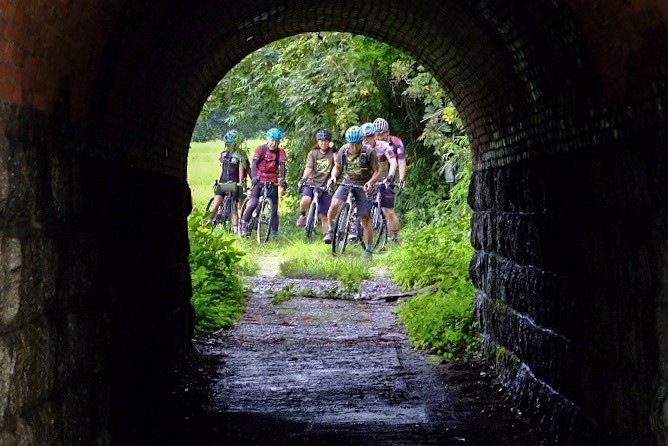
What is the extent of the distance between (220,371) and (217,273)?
3.86 metres

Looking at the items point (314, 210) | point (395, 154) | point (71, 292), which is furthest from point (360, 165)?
point (71, 292)

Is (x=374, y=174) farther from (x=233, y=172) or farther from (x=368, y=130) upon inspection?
(x=233, y=172)

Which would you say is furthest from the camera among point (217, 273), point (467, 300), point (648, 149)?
point (217, 273)

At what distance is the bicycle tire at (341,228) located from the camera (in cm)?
1486

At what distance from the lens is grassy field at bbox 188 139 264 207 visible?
103 feet

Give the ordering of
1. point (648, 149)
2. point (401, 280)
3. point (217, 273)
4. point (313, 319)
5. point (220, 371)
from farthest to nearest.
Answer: point (401, 280) < point (217, 273) < point (313, 319) < point (220, 371) < point (648, 149)

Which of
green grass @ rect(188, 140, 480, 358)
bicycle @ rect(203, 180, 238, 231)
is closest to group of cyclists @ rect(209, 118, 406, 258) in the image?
bicycle @ rect(203, 180, 238, 231)

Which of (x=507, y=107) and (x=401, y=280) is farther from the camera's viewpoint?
(x=401, y=280)

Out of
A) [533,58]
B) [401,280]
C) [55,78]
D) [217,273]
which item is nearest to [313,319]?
[217,273]

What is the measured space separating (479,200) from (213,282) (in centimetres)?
406

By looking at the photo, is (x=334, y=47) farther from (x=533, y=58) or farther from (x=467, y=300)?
(x=533, y=58)

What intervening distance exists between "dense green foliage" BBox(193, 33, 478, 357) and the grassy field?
14.4ft

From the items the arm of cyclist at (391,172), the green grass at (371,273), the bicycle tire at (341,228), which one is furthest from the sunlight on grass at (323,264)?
the arm of cyclist at (391,172)

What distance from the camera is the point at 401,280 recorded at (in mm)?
12789
